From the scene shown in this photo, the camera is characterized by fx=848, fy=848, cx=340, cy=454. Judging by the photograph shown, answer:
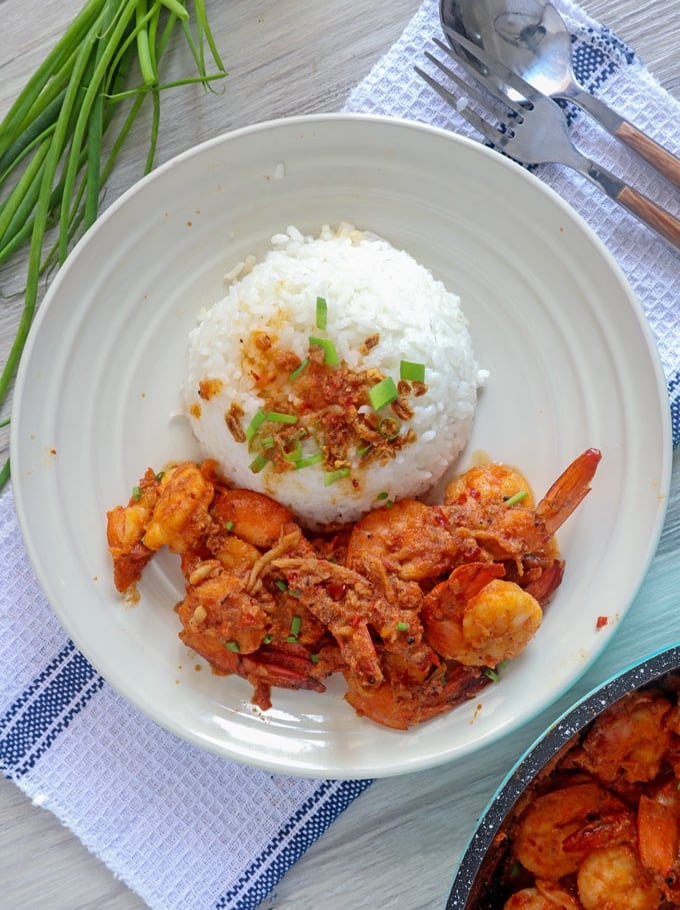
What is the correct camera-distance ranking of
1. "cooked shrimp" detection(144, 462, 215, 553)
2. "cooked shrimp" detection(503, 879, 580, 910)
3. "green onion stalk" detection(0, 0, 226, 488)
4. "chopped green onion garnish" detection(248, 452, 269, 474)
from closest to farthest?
"cooked shrimp" detection(503, 879, 580, 910)
"cooked shrimp" detection(144, 462, 215, 553)
"chopped green onion garnish" detection(248, 452, 269, 474)
"green onion stalk" detection(0, 0, 226, 488)

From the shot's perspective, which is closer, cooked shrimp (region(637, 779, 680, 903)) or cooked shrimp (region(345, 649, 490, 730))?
cooked shrimp (region(637, 779, 680, 903))

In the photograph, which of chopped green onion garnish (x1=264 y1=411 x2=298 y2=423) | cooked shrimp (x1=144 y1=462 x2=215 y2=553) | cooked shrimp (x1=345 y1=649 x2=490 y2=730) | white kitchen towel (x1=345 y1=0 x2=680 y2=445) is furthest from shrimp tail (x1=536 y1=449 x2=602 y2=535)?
cooked shrimp (x1=144 y1=462 x2=215 y2=553)

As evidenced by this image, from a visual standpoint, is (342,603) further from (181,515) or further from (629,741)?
(629,741)

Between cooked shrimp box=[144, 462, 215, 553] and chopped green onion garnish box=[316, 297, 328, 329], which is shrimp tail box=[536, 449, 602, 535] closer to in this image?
chopped green onion garnish box=[316, 297, 328, 329]

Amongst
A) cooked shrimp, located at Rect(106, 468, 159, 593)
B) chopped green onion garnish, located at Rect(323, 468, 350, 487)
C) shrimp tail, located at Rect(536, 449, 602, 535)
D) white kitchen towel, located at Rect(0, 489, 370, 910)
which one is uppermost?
shrimp tail, located at Rect(536, 449, 602, 535)

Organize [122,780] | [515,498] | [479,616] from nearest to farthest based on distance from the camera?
[479,616] < [515,498] < [122,780]

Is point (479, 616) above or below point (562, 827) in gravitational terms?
above

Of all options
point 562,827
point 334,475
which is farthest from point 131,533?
point 562,827

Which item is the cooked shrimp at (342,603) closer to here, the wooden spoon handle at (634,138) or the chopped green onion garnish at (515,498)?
the chopped green onion garnish at (515,498)
